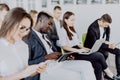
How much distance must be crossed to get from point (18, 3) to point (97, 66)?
235 cm

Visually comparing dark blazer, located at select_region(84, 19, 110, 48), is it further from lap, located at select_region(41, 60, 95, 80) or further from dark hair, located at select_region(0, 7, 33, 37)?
dark hair, located at select_region(0, 7, 33, 37)

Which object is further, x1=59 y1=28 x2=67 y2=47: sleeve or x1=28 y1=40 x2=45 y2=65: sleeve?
x1=59 y1=28 x2=67 y2=47: sleeve

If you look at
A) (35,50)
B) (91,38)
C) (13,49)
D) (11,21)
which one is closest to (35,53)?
(35,50)

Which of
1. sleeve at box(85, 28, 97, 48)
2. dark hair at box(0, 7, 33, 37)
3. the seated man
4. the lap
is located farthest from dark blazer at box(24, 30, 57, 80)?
sleeve at box(85, 28, 97, 48)

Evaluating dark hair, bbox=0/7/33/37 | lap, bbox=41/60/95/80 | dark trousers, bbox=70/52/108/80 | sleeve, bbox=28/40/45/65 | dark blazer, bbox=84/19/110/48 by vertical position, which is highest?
dark hair, bbox=0/7/33/37

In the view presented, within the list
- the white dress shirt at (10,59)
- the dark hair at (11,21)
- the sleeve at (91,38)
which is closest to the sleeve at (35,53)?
the white dress shirt at (10,59)

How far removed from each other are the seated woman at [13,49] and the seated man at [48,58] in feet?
1.64

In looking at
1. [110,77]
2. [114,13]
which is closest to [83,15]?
[114,13]

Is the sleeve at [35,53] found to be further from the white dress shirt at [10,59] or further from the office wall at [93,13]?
the office wall at [93,13]

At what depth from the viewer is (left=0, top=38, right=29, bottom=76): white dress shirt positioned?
5.90ft

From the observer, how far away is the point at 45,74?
2.65 metres

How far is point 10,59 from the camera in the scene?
1.82 metres

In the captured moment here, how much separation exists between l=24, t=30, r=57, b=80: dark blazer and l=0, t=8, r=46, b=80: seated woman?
50cm

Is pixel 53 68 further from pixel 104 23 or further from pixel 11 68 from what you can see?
pixel 104 23
